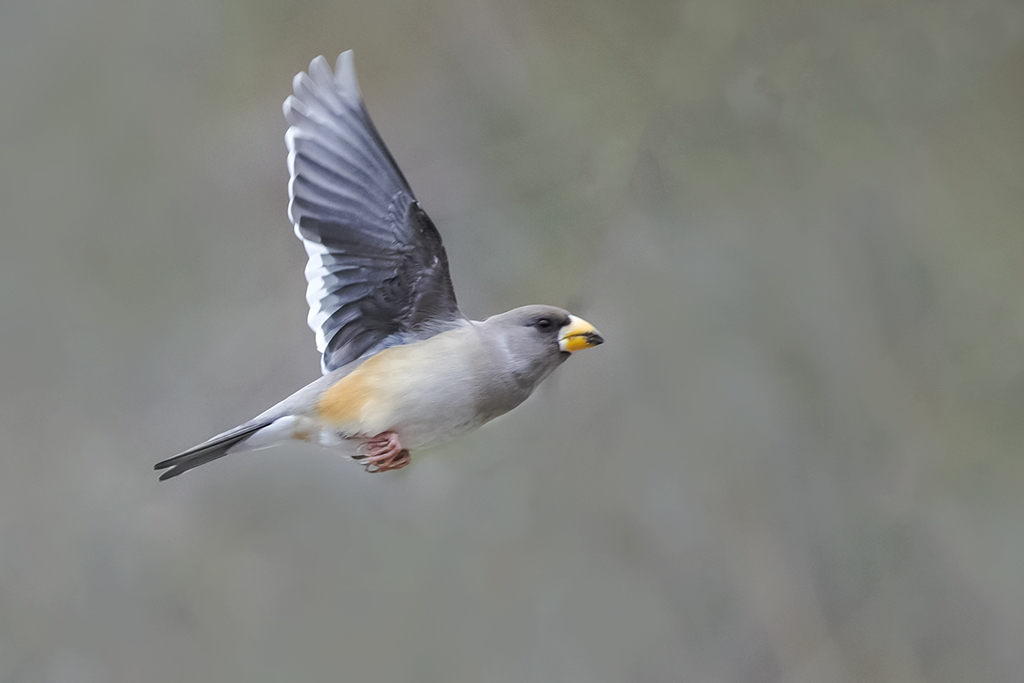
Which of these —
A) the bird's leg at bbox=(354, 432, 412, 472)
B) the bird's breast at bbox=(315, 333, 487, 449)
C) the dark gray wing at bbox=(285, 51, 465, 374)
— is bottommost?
the bird's leg at bbox=(354, 432, 412, 472)

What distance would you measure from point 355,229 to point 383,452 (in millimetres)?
229

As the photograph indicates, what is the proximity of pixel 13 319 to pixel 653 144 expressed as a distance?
3.50 feet

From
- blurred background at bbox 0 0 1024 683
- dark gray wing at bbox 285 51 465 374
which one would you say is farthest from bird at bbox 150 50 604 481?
blurred background at bbox 0 0 1024 683

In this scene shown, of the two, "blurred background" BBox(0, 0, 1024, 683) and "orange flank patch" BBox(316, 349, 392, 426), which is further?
"blurred background" BBox(0, 0, 1024, 683)

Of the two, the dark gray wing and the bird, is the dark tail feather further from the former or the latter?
the dark gray wing

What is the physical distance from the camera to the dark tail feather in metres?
0.90

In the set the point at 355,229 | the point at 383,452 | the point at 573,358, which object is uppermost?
the point at 355,229

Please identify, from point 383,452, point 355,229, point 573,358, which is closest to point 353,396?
point 383,452

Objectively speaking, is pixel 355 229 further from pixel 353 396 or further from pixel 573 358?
pixel 573 358

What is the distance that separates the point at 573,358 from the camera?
151 centimetres

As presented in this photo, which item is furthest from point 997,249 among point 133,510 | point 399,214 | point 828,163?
point 133,510

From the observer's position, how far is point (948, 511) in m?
1.66

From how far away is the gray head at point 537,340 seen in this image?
3.04ft

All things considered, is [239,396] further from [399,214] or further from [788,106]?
[788,106]
